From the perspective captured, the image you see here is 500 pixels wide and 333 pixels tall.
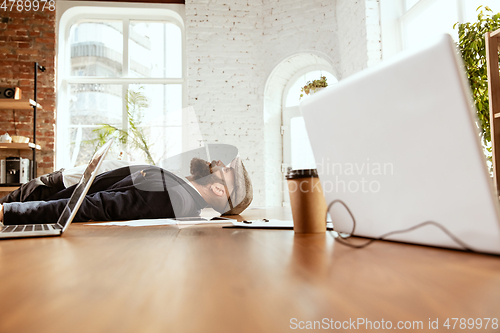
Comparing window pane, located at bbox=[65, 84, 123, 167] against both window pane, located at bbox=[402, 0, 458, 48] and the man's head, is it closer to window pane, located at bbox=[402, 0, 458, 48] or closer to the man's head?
the man's head

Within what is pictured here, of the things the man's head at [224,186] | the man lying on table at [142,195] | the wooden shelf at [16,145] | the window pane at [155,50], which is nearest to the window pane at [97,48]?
the window pane at [155,50]

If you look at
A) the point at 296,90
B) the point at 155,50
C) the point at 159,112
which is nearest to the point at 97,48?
the point at 155,50

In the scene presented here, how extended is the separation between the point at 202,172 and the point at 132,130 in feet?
11.0

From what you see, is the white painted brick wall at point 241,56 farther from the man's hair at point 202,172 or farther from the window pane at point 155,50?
the man's hair at point 202,172

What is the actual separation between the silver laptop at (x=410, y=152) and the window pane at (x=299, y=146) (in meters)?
4.09

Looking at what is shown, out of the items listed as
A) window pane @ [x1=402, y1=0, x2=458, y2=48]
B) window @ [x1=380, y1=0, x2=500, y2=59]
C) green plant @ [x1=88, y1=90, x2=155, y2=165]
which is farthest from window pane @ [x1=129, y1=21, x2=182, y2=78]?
window pane @ [x1=402, y1=0, x2=458, y2=48]

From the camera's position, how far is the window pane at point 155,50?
201 inches

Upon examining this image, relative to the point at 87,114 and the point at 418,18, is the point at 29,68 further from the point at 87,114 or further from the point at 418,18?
the point at 418,18

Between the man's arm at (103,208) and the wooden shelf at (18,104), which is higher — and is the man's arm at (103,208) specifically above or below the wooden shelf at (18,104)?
below

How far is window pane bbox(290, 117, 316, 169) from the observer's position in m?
4.69

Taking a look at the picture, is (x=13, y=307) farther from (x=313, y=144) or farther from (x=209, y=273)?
(x=313, y=144)

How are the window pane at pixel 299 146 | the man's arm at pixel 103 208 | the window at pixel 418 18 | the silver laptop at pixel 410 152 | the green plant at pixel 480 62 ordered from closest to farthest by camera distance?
the silver laptop at pixel 410 152, the man's arm at pixel 103 208, the green plant at pixel 480 62, the window at pixel 418 18, the window pane at pixel 299 146

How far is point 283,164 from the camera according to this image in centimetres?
477

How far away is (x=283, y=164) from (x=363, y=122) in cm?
424
